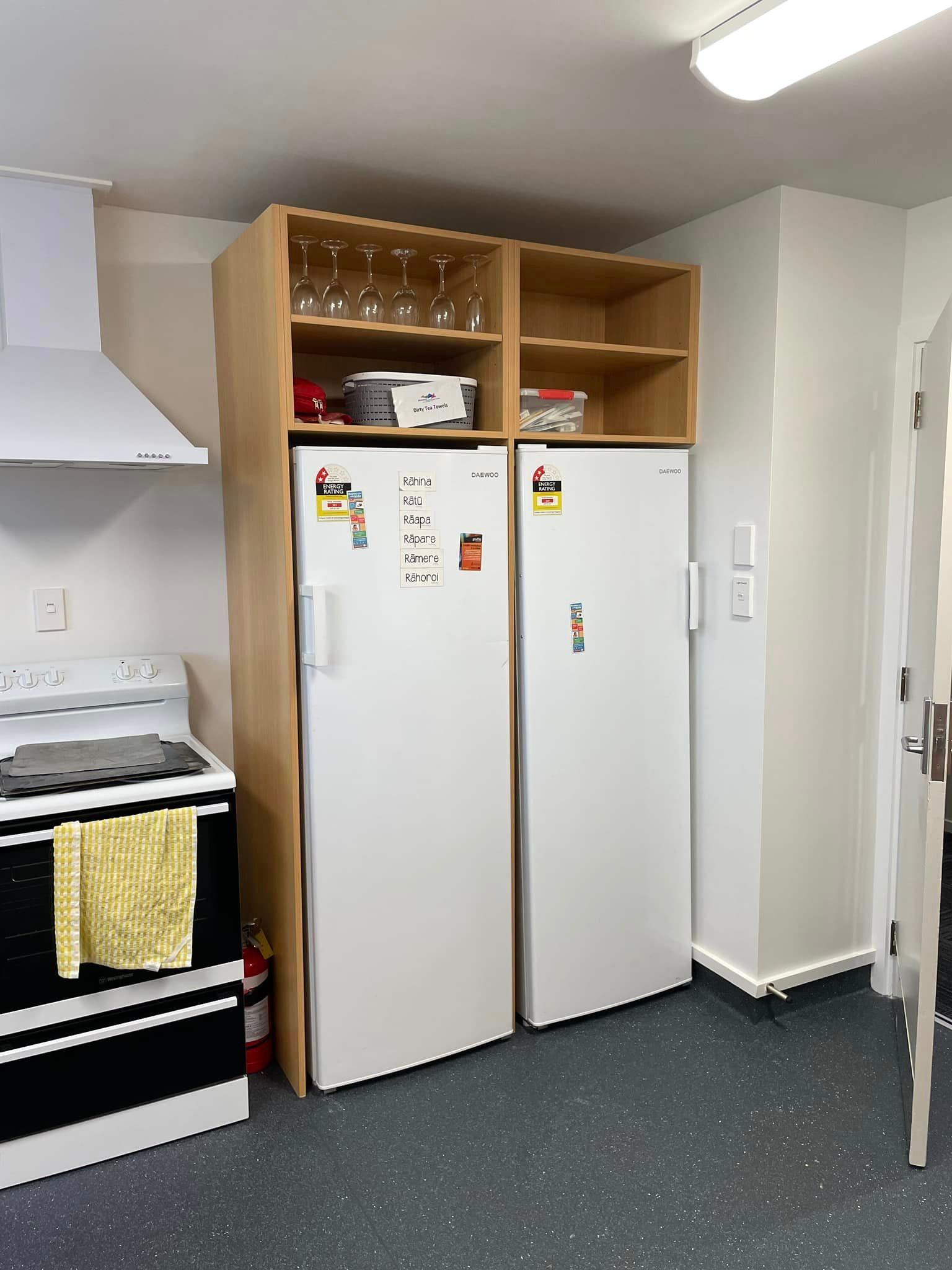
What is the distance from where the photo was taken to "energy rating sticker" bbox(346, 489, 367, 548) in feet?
7.45

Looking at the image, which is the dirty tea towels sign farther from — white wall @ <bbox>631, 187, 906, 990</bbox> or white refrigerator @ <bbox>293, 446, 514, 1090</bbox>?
white wall @ <bbox>631, 187, 906, 990</bbox>

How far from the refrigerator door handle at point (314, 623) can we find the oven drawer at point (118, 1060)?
2.76ft

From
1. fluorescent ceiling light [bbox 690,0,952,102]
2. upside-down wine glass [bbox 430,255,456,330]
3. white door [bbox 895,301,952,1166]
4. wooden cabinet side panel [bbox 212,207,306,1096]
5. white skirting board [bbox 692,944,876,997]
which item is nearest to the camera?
fluorescent ceiling light [bbox 690,0,952,102]

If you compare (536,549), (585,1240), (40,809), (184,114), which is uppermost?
(184,114)

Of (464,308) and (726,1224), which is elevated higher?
(464,308)

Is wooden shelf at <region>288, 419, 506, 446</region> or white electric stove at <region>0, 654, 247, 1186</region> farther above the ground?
wooden shelf at <region>288, 419, 506, 446</region>

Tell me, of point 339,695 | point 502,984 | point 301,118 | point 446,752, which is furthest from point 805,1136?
point 301,118

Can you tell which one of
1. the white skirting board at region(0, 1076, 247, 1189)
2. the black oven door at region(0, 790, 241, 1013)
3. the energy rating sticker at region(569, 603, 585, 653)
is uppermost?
the energy rating sticker at region(569, 603, 585, 653)

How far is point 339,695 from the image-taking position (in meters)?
2.31

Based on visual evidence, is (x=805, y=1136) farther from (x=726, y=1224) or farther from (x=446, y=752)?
(x=446, y=752)

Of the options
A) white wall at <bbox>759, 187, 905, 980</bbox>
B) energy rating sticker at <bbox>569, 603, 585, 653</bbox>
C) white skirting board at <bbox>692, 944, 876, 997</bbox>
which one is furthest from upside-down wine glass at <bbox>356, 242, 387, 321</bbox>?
white skirting board at <bbox>692, 944, 876, 997</bbox>

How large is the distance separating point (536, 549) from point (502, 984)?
48.4 inches

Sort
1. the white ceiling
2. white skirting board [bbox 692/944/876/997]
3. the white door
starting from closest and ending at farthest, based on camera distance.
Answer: the white ceiling
the white door
white skirting board [bbox 692/944/876/997]

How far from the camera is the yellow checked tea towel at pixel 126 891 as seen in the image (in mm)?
2033
